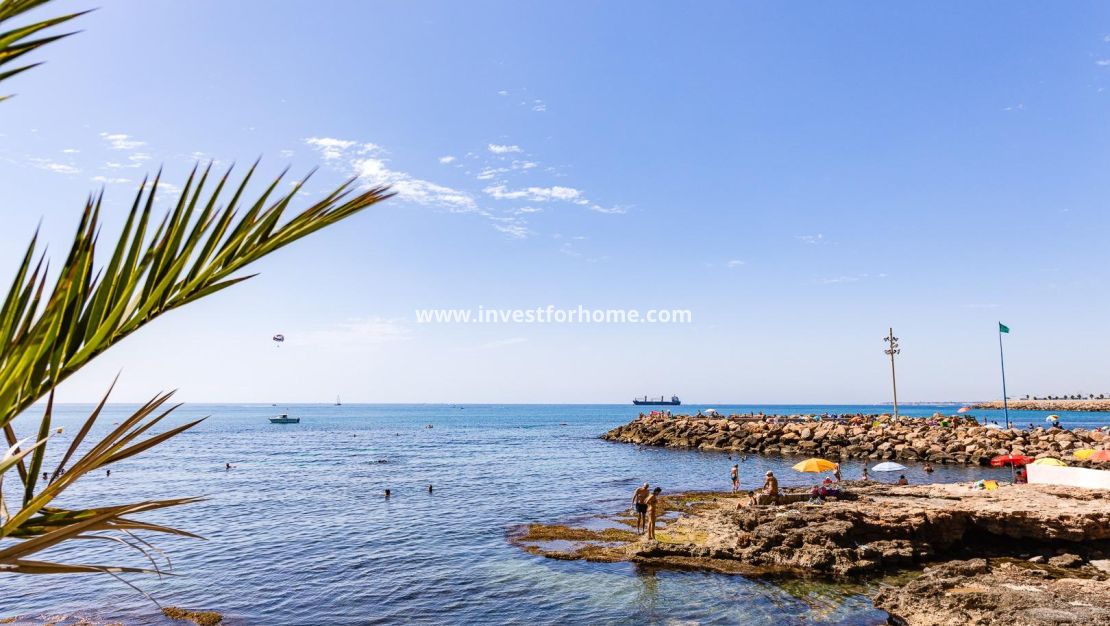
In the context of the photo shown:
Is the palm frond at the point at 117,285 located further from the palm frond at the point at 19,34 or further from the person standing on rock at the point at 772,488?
the person standing on rock at the point at 772,488

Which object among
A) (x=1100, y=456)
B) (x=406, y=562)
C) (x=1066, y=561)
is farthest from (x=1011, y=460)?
(x=406, y=562)

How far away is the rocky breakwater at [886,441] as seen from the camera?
141ft

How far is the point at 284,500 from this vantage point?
34219mm

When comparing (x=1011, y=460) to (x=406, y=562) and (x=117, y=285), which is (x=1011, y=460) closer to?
(x=406, y=562)

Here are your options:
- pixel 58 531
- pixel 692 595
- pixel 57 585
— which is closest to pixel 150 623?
pixel 57 585

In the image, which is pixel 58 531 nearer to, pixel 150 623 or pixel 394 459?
pixel 150 623

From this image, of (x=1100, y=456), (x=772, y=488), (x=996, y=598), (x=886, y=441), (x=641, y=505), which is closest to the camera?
(x=996, y=598)

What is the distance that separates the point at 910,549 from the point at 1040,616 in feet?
18.3

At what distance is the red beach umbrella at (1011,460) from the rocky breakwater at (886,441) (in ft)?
7.22

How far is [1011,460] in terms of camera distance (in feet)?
124

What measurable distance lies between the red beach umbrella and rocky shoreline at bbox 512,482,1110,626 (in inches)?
671

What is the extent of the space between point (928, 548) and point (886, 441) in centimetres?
3580

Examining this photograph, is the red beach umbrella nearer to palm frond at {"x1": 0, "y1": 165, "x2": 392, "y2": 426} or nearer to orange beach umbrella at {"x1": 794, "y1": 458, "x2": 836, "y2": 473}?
orange beach umbrella at {"x1": 794, "y1": 458, "x2": 836, "y2": 473}

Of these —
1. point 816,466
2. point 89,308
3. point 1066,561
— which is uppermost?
point 89,308
